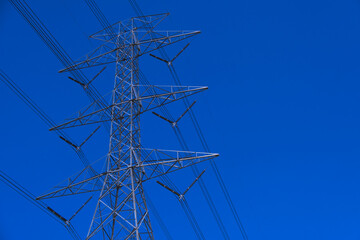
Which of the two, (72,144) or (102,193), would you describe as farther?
(72,144)

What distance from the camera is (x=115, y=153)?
12.8 m

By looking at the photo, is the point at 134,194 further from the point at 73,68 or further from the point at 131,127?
the point at 73,68

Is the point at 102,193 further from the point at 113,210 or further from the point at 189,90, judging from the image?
the point at 189,90

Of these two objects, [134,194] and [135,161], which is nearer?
[134,194]

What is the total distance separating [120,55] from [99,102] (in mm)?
3204

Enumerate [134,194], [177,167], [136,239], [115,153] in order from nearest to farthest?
[136,239], [134,194], [177,167], [115,153]

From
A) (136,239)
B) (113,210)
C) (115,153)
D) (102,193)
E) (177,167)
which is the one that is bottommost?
(136,239)

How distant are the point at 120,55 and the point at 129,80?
226 centimetres

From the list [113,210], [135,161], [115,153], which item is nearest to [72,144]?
[115,153]

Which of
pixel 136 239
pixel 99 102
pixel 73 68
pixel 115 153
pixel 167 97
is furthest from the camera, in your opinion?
pixel 73 68

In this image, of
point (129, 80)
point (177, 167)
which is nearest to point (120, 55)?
point (129, 80)

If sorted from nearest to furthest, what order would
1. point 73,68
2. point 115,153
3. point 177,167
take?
point 177,167
point 115,153
point 73,68

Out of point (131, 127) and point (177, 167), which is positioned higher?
point (131, 127)

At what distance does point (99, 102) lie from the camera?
51.1ft
